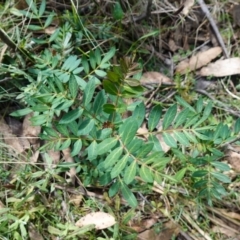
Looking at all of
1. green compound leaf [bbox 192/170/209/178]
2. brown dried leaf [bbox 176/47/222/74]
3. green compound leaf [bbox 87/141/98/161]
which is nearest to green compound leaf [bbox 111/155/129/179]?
green compound leaf [bbox 87/141/98/161]

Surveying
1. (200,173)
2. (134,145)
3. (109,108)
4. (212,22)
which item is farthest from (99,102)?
(212,22)

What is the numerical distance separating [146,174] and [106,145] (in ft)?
0.52

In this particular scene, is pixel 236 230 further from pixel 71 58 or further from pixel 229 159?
pixel 71 58

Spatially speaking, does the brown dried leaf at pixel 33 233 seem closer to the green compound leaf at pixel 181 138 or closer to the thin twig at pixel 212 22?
the green compound leaf at pixel 181 138

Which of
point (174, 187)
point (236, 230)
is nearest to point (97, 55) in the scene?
point (174, 187)

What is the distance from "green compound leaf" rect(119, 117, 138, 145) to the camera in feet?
4.51

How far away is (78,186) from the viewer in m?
1.96

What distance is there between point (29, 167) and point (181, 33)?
3.47ft

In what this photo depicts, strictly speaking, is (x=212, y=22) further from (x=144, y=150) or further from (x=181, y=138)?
(x=144, y=150)

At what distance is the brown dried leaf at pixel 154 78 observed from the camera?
7.18 ft

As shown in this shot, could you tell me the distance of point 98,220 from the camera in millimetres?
1854

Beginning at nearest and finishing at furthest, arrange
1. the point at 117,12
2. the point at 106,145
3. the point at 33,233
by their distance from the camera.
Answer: the point at 106,145 → the point at 33,233 → the point at 117,12

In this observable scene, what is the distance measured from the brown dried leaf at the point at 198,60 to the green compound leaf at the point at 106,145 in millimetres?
928

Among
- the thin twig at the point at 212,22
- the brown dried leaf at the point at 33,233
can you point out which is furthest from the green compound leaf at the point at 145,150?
the thin twig at the point at 212,22
